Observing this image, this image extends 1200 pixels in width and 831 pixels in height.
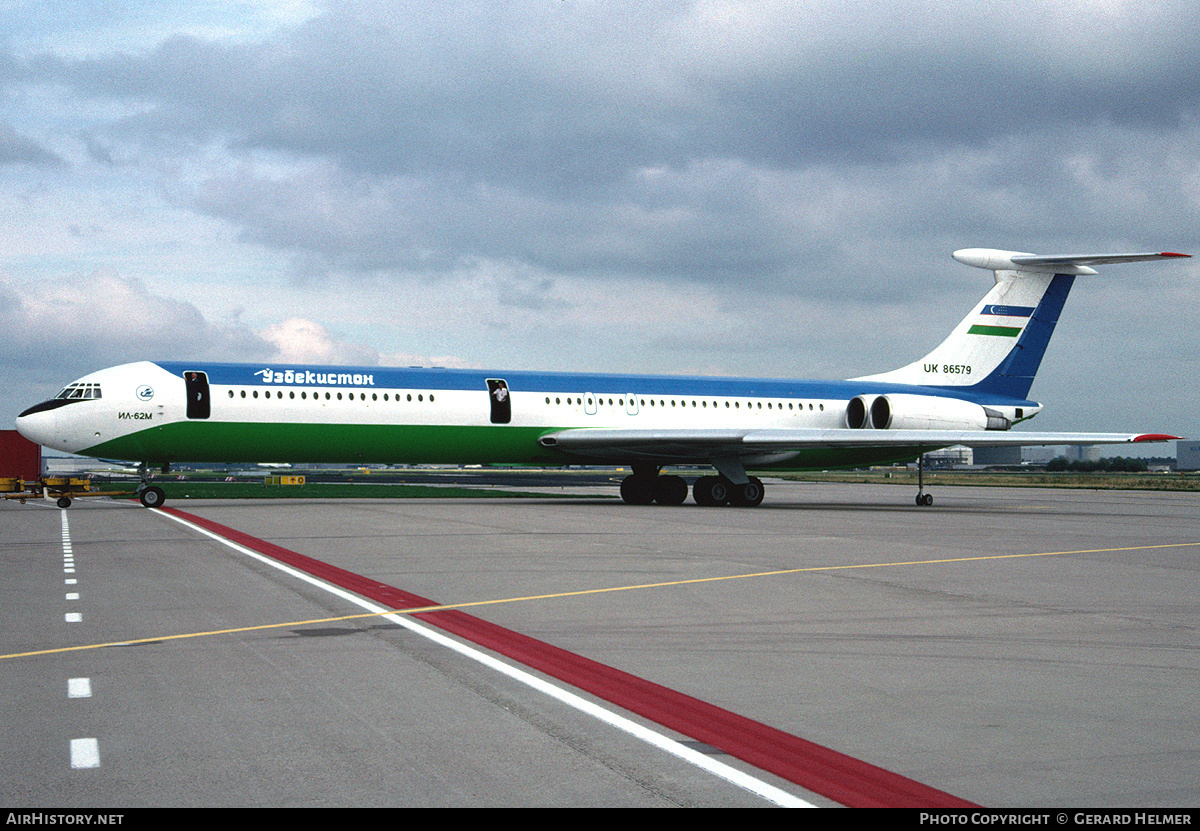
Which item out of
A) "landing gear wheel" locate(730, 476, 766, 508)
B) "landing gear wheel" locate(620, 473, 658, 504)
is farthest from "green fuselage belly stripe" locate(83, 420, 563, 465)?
"landing gear wheel" locate(730, 476, 766, 508)

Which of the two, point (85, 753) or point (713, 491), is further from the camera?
point (713, 491)

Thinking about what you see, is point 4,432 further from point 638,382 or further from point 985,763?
point 985,763

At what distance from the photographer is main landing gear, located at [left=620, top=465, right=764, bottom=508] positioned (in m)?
33.6

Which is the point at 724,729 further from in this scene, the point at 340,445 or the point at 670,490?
the point at 670,490

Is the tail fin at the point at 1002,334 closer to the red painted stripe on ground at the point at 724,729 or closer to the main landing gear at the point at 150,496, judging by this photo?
the main landing gear at the point at 150,496

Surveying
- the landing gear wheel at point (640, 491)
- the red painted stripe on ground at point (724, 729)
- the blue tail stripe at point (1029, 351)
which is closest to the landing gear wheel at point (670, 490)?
the landing gear wheel at point (640, 491)

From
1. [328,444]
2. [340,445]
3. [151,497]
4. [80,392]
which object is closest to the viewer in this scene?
[80,392]

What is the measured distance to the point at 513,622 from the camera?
390 inches

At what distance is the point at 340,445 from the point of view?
30906 mm

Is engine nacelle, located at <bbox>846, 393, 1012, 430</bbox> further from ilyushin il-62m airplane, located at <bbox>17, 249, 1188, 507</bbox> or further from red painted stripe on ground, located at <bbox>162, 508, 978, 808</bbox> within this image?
red painted stripe on ground, located at <bbox>162, 508, 978, 808</bbox>

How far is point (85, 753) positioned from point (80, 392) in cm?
2587

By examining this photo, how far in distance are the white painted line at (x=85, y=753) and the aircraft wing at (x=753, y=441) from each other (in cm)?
Answer: 2642

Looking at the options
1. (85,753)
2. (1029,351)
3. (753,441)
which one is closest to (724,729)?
(85,753)

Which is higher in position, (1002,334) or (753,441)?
(1002,334)
